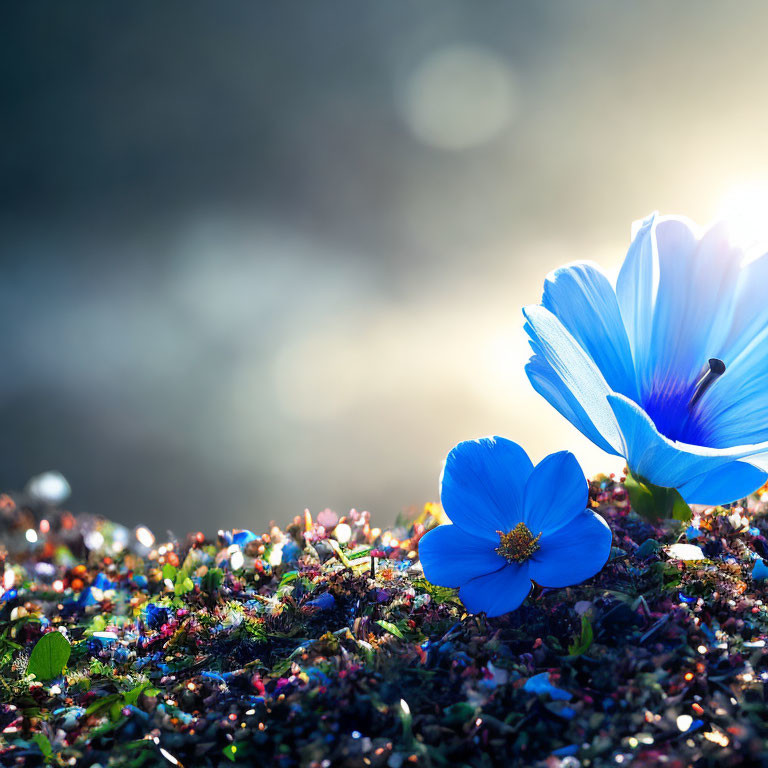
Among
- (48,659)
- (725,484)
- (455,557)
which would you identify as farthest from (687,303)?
(48,659)

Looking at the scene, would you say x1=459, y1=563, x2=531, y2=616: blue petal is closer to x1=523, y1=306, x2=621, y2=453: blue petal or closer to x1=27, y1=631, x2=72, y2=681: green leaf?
x1=523, y1=306, x2=621, y2=453: blue petal

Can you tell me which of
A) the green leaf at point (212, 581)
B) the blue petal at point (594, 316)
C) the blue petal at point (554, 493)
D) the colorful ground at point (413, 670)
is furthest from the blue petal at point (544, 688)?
the green leaf at point (212, 581)

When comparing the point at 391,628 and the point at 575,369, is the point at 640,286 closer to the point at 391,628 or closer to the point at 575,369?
the point at 575,369

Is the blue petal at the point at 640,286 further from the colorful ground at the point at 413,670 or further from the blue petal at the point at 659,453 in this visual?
the colorful ground at the point at 413,670

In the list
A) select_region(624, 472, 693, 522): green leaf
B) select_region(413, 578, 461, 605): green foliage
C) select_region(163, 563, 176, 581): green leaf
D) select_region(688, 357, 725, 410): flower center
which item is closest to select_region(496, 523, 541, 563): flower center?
select_region(413, 578, 461, 605): green foliage

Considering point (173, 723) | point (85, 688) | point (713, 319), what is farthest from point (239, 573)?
point (713, 319)

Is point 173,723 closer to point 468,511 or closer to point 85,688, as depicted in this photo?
point 85,688

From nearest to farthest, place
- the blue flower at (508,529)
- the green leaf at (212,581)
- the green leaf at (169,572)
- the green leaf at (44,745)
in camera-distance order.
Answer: the green leaf at (44,745)
the blue flower at (508,529)
the green leaf at (212,581)
the green leaf at (169,572)
